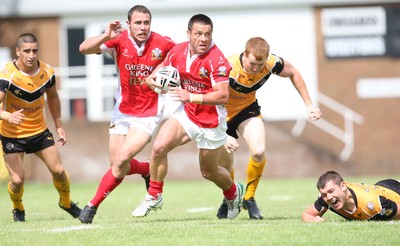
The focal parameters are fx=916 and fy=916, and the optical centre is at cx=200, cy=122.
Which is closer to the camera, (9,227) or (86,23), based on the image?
(9,227)

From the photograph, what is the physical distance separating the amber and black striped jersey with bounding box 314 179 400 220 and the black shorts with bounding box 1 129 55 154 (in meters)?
3.59

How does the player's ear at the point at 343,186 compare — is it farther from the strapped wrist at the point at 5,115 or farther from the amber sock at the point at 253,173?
Answer: the strapped wrist at the point at 5,115

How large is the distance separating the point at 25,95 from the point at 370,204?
4.31 meters

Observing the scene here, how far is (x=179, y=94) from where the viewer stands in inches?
349

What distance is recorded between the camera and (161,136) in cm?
952

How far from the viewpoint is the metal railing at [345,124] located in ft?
78.9

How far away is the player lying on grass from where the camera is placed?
8.92 m

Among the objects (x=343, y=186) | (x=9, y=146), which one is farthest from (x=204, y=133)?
(x=9, y=146)

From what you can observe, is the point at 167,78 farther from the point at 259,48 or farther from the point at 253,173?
the point at 253,173

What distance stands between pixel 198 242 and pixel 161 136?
6.55ft

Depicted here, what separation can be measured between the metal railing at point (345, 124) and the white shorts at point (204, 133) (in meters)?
14.1

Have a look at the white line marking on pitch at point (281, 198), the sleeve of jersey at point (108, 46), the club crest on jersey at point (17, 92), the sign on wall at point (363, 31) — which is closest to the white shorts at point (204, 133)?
the sleeve of jersey at point (108, 46)

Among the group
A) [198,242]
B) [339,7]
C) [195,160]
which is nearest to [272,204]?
[198,242]

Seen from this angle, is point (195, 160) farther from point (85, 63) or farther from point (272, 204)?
point (272, 204)
